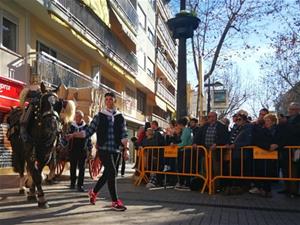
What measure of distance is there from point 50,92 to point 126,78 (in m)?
21.2

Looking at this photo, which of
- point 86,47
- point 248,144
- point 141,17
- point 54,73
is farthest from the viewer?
point 141,17

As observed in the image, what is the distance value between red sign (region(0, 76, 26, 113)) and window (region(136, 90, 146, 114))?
21.8 m

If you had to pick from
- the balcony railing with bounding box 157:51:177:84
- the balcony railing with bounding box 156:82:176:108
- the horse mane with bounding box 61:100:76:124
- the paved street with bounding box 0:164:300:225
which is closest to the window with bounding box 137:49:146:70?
the balcony railing with bounding box 156:82:176:108

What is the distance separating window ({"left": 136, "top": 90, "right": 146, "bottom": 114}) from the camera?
120 ft

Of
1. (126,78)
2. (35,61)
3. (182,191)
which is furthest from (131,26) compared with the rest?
(182,191)

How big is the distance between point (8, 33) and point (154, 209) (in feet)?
32.3

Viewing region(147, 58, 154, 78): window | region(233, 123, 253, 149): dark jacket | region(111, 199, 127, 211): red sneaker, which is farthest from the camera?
region(147, 58, 154, 78): window

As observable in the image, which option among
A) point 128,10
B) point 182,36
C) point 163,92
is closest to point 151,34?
point 163,92

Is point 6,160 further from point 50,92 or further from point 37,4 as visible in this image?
point 50,92

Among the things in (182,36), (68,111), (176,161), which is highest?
(182,36)

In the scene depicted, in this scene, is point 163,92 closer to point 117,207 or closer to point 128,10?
point 128,10

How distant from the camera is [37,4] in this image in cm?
1543

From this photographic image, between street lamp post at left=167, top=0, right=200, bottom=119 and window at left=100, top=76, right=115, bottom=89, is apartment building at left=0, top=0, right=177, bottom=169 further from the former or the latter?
street lamp post at left=167, top=0, right=200, bottom=119

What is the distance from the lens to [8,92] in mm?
14188
